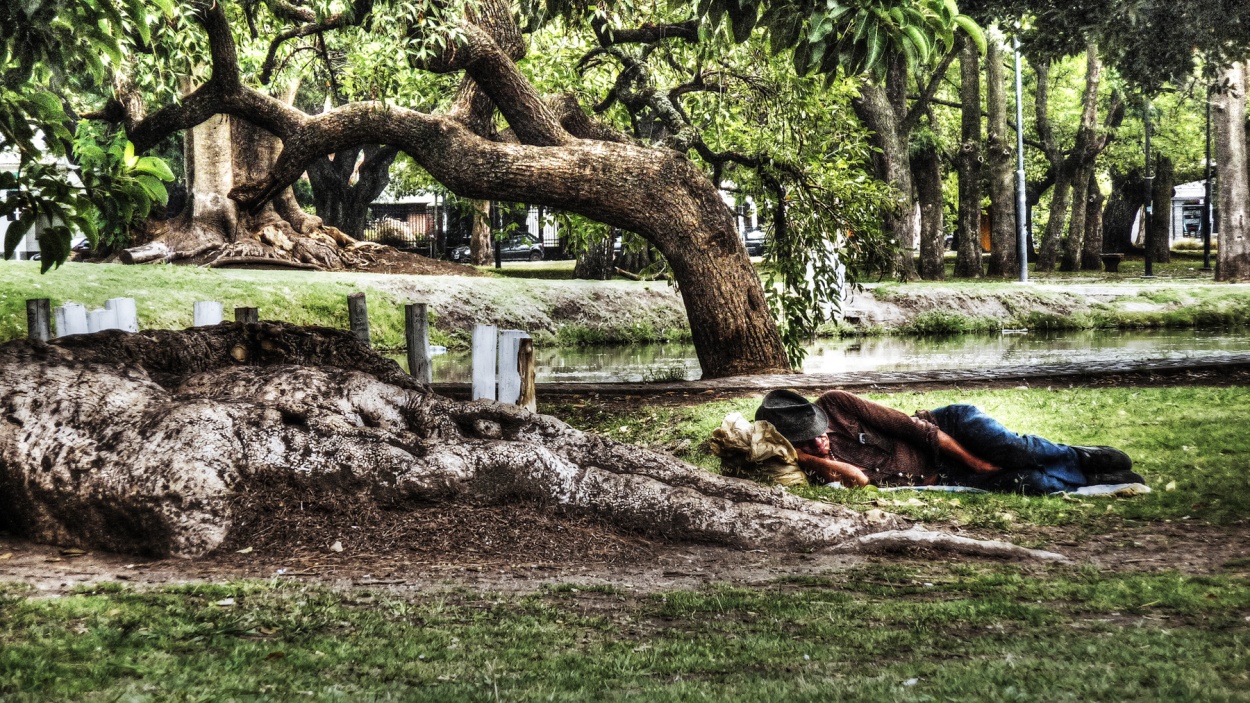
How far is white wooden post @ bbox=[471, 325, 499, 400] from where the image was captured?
30.5ft

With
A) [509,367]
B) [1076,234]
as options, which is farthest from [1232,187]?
[509,367]

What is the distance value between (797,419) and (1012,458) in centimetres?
145

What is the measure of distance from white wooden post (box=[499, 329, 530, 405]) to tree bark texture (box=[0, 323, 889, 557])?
2004 mm

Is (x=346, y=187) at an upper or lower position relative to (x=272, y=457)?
upper

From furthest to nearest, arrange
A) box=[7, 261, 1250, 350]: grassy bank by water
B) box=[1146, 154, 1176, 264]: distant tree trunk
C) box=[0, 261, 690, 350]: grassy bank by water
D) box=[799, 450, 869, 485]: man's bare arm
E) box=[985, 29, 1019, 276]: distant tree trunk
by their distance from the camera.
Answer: box=[1146, 154, 1176, 264]: distant tree trunk, box=[985, 29, 1019, 276]: distant tree trunk, box=[7, 261, 1250, 350]: grassy bank by water, box=[0, 261, 690, 350]: grassy bank by water, box=[799, 450, 869, 485]: man's bare arm

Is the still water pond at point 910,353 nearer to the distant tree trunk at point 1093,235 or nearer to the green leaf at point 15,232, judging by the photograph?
the green leaf at point 15,232

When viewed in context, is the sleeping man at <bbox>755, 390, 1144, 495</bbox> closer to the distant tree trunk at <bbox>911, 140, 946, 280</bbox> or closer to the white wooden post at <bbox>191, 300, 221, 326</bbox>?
the white wooden post at <bbox>191, 300, 221, 326</bbox>

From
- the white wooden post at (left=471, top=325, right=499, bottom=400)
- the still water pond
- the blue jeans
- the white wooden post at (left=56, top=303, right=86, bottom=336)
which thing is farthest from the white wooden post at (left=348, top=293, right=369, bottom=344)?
the blue jeans

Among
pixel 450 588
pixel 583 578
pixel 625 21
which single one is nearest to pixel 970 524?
pixel 583 578

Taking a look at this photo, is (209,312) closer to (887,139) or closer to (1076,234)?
(887,139)

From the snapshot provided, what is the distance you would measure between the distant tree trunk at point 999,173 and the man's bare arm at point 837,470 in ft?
84.1

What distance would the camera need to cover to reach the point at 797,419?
8094 mm

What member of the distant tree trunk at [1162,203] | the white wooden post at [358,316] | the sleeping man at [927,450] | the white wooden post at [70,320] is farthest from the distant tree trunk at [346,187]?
the sleeping man at [927,450]

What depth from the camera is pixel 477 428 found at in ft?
22.9
